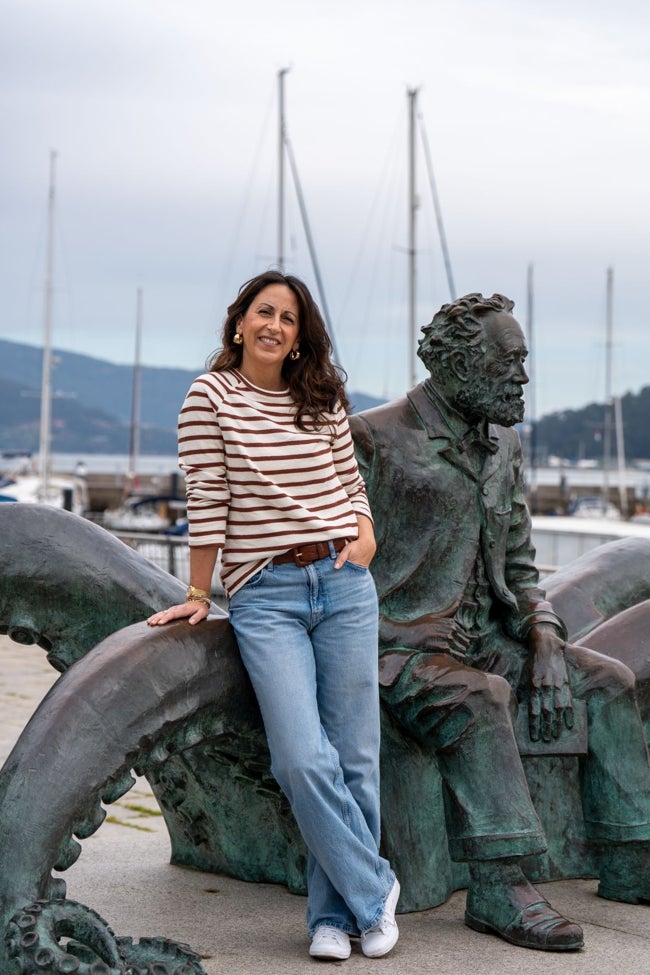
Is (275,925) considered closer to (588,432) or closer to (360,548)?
(360,548)

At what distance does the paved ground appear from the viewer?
4.10 m

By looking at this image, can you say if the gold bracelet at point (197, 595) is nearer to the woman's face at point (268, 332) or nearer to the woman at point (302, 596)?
the woman at point (302, 596)

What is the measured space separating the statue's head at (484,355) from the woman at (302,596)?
67 centimetres

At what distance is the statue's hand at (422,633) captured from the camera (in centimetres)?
466

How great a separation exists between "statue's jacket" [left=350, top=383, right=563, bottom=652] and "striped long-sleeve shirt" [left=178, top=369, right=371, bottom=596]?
2.27ft

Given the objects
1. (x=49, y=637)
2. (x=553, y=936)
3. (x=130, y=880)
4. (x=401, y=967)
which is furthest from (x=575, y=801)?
(x=49, y=637)

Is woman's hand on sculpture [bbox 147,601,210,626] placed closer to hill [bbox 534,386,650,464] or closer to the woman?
the woman

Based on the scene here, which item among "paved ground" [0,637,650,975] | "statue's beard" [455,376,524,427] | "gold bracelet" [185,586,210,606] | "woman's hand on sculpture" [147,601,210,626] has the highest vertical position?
"statue's beard" [455,376,524,427]

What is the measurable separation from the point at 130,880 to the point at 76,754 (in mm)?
1317

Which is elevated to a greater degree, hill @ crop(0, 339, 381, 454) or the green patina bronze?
hill @ crop(0, 339, 381, 454)

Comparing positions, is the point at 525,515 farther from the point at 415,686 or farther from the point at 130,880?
the point at 130,880

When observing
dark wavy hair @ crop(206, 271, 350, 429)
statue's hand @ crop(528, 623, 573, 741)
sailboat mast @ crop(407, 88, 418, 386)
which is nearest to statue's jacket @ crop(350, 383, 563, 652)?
statue's hand @ crop(528, 623, 573, 741)

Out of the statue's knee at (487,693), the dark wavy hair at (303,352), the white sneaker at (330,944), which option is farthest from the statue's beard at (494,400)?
the white sneaker at (330,944)

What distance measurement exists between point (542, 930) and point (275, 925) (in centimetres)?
80
